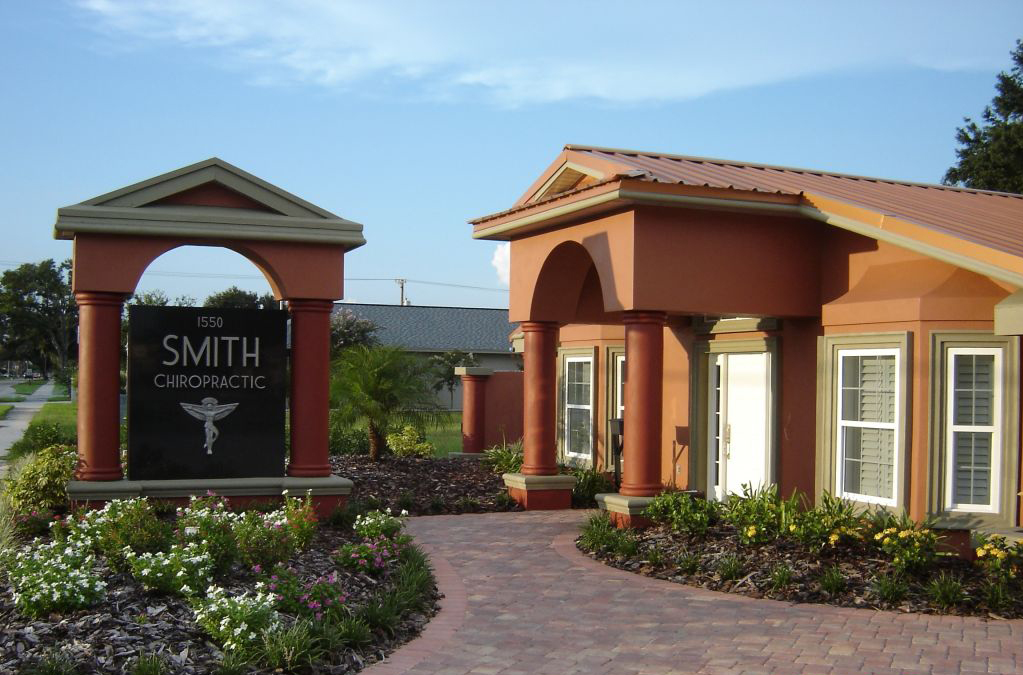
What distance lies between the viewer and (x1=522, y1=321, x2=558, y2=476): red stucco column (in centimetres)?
1416

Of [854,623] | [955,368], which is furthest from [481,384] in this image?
[854,623]

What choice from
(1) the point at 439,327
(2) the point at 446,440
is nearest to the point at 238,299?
(1) the point at 439,327

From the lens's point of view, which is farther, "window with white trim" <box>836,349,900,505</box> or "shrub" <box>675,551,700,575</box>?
"window with white trim" <box>836,349,900,505</box>

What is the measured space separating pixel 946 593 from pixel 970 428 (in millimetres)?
1987

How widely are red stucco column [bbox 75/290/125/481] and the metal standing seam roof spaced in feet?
19.3

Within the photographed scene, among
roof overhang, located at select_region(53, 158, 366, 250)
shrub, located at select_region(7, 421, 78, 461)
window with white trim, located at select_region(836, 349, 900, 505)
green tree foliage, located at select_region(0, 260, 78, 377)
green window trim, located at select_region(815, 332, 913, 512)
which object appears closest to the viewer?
green window trim, located at select_region(815, 332, 913, 512)

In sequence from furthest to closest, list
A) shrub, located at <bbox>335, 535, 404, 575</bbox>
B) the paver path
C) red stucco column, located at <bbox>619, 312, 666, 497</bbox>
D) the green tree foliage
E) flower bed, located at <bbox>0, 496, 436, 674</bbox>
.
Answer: the green tree foliage, red stucco column, located at <bbox>619, 312, 666, 497</bbox>, shrub, located at <bbox>335, 535, 404, 575</bbox>, the paver path, flower bed, located at <bbox>0, 496, 436, 674</bbox>

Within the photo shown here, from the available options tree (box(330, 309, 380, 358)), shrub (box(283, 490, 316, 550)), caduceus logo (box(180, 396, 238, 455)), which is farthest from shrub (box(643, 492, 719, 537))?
tree (box(330, 309, 380, 358))

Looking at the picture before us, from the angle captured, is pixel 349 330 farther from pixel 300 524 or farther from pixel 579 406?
pixel 300 524

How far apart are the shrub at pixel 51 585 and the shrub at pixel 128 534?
50cm

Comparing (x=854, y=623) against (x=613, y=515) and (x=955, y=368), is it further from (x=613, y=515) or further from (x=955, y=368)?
(x=613, y=515)

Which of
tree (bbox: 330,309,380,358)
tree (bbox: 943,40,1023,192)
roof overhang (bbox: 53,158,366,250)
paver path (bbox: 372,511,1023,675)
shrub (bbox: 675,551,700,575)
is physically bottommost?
paver path (bbox: 372,511,1023,675)

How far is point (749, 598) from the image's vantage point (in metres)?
8.83

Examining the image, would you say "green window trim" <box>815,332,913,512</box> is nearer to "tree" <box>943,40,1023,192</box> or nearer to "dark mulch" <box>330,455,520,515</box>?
"dark mulch" <box>330,455,520,515</box>
